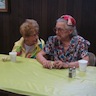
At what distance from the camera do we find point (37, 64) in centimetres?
211

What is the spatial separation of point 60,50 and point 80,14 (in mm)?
1189

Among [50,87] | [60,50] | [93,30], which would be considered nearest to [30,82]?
[50,87]

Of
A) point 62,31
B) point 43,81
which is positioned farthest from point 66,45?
point 43,81

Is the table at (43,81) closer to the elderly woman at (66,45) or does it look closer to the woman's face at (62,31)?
the elderly woman at (66,45)

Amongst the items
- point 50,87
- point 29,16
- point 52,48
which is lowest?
point 50,87

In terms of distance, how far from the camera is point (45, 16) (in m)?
3.50

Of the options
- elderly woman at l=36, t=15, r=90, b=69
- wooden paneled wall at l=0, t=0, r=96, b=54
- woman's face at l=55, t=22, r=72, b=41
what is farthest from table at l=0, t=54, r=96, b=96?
wooden paneled wall at l=0, t=0, r=96, b=54

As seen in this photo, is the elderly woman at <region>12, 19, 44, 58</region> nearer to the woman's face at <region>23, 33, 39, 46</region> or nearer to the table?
the woman's face at <region>23, 33, 39, 46</region>

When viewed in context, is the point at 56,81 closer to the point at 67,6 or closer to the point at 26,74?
the point at 26,74

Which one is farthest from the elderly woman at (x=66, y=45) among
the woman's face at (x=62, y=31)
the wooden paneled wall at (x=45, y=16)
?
the wooden paneled wall at (x=45, y=16)

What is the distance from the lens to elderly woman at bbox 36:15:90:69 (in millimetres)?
2211

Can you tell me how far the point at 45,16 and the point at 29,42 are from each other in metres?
1.09

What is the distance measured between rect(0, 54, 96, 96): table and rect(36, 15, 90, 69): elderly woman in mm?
262

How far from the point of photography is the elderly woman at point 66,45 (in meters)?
2.21
